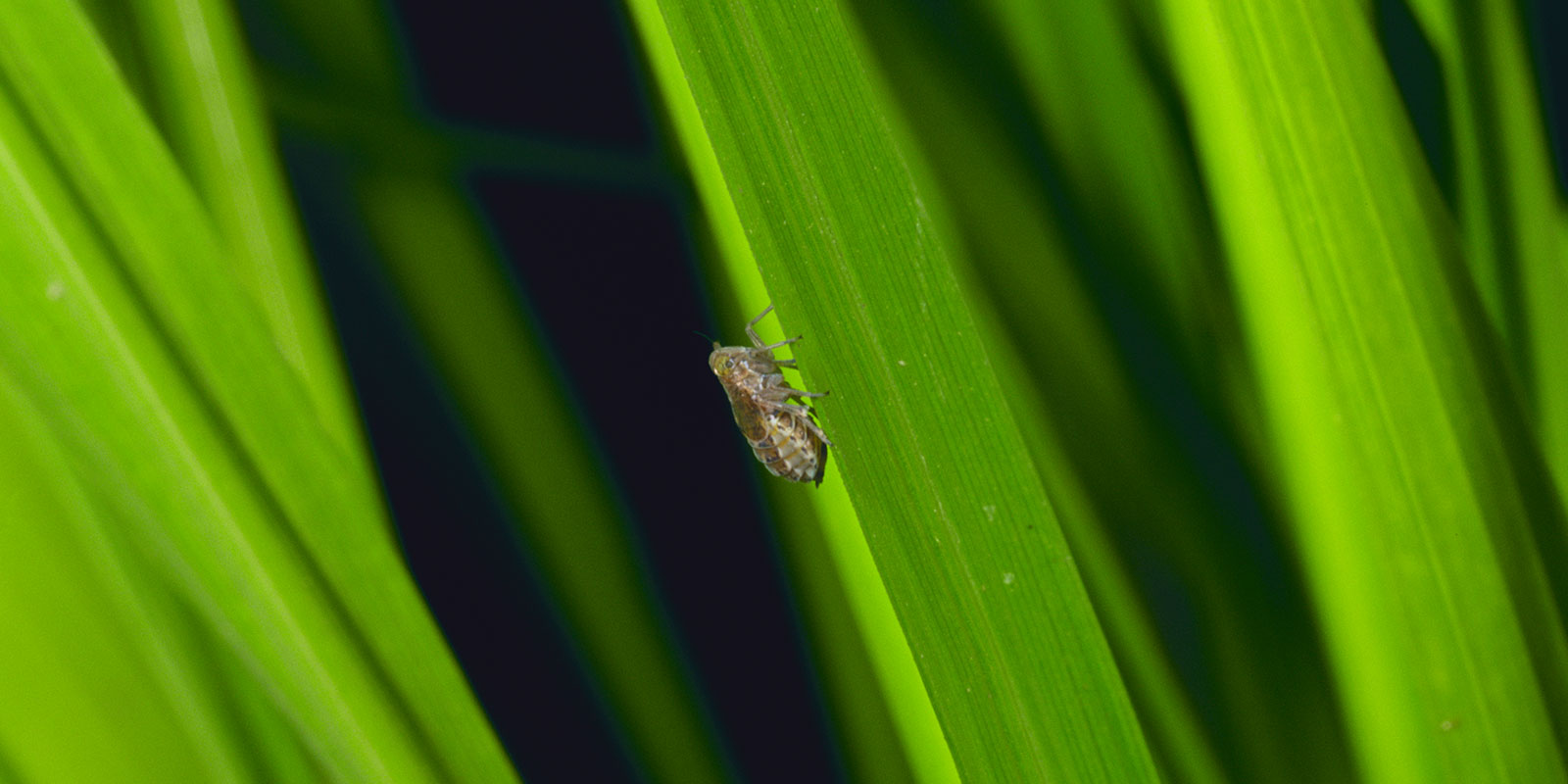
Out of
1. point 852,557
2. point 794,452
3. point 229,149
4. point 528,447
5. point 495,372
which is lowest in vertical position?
point 852,557

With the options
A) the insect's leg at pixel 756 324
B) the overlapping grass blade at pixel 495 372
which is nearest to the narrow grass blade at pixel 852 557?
the insect's leg at pixel 756 324

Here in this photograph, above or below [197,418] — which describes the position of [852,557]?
below

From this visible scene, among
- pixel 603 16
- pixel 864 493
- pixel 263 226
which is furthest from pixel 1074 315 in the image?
pixel 263 226

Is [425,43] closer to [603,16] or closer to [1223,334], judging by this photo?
[603,16]

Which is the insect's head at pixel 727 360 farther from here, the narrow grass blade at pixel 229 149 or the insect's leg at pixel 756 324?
the narrow grass blade at pixel 229 149

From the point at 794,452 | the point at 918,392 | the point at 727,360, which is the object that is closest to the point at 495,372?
the point at 727,360

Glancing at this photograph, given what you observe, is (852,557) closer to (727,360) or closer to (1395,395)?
(727,360)

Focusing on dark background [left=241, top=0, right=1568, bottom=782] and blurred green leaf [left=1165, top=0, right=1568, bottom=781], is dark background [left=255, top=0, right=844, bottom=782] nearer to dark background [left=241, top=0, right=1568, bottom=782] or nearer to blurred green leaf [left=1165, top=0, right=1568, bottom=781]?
dark background [left=241, top=0, right=1568, bottom=782]

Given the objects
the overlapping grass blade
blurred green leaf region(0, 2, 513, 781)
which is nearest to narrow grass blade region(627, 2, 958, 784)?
the overlapping grass blade
